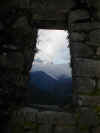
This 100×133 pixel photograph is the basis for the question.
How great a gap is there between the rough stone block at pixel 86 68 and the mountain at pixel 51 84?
9.44 ft

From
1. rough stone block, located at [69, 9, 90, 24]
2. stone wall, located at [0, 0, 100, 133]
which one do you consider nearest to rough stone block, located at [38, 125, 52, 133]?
stone wall, located at [0, 0, 100, 133]

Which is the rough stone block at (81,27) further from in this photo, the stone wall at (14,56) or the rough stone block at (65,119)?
the rough stone block at (65,119)

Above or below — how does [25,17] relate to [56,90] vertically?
above

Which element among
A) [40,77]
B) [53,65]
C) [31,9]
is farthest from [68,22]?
[53,65]

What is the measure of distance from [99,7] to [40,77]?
322cm

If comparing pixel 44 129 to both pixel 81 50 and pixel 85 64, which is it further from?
pixel 81 50

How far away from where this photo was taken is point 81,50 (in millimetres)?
2482

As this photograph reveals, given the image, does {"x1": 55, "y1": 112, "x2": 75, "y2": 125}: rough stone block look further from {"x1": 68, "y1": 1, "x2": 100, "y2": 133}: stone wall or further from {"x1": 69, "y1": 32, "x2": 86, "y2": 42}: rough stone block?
{"x1": 69, "y1": 32, "x2": 86, "y2": 42}: rough stone block

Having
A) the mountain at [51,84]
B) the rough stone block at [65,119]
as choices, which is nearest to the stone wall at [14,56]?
the rough stone block at [65,119]

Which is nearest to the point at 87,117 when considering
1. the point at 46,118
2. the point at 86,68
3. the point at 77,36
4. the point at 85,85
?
the point at 85,85

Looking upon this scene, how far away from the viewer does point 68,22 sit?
266 cm

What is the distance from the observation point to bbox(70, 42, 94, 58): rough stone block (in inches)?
97.3

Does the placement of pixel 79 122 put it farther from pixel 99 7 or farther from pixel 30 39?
pixel 99 7

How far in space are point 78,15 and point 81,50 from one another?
57 cm
